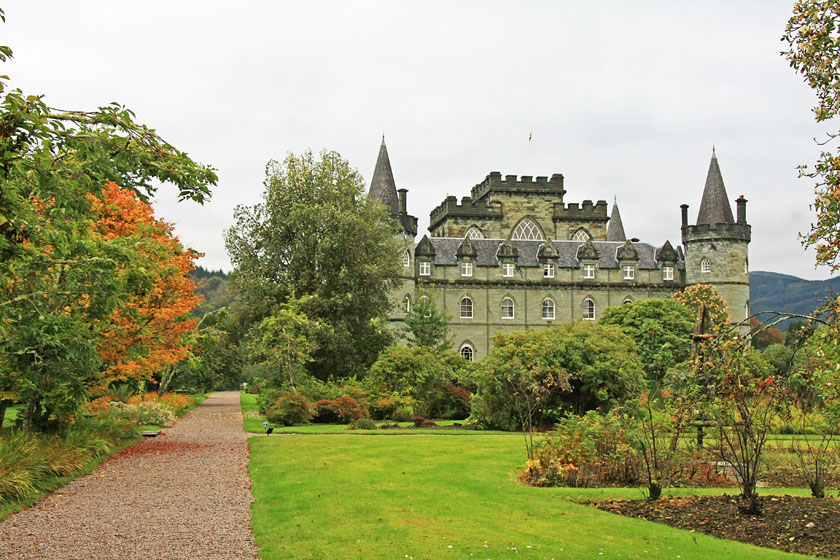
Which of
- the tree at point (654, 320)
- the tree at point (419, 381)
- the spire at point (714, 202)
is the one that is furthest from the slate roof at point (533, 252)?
the tree at point (419, 381)

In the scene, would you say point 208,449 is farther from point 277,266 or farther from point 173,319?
point 277,266

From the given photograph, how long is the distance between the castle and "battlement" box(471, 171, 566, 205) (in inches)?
223

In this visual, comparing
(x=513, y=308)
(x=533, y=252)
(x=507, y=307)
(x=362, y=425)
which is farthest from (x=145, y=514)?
(x=533, y=252)

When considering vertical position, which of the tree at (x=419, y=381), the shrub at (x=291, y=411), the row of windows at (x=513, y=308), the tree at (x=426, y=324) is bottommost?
the shrub at (x=291, y=411)

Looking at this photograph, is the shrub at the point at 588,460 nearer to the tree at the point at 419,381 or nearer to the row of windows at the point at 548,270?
the tree at the point at 419,381

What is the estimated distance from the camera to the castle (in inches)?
2144


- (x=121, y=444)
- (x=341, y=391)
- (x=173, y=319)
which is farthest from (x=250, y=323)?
(x=121, y=444)

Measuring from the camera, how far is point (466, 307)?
55.1m

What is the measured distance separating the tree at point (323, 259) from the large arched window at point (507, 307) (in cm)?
1808

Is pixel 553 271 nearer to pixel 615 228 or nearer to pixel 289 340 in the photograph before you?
pixel 615 228

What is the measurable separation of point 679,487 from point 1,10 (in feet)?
38.1

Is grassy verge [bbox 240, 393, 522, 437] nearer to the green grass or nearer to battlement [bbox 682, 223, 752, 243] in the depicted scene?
the green grass

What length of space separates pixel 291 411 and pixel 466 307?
2848cm

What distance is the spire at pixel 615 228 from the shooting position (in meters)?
71.2
